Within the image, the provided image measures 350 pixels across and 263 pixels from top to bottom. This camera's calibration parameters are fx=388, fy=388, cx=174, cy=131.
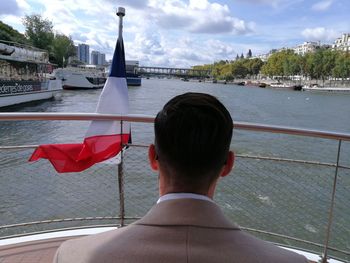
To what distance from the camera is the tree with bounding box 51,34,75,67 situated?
86.7 meters

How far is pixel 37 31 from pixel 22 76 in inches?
1993

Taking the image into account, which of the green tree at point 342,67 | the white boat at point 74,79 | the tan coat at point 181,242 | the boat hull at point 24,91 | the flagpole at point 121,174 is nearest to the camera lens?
the tan coat at point 181,242

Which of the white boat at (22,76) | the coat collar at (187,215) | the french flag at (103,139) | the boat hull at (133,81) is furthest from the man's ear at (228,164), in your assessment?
the boat hull at (133,81)

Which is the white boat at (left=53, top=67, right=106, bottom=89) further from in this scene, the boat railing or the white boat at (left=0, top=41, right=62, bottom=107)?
the boat railing

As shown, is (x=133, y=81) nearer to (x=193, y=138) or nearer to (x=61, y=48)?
(x=61, y=48)

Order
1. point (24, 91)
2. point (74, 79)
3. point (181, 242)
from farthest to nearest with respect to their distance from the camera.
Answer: point (74, 79) < point (24, 91) < point (181, 242)

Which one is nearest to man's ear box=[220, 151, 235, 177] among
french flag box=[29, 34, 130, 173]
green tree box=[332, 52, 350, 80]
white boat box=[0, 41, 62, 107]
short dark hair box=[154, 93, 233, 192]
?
short dark hair box=[154, 93, 233, 192]

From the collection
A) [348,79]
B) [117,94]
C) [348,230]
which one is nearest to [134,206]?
[348,230]

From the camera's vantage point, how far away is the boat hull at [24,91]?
1110 inches

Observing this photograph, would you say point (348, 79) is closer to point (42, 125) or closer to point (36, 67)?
point (36, 67)

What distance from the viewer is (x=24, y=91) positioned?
31656 millimetres

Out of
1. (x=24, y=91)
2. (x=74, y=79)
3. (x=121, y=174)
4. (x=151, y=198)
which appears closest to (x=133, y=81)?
(x=74, y=79)

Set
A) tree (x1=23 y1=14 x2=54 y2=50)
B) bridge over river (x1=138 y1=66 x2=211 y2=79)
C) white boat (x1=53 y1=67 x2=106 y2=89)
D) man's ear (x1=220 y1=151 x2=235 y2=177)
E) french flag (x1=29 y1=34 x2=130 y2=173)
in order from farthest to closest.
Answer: bridge over river (x1=138 y1=66 x2=211 y2=79), tree (x1=23 y1=14 x2=54 y2=50), white boat (x1=53 y1=67 x2=106 y2=89), french flag (x1=29 y1=34 x2=130 y2=173), man's ear (x1=220 y1=151 x2=235 y2=177)

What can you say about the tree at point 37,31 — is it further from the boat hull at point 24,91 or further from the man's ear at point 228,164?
the man's ear at point 228,164
